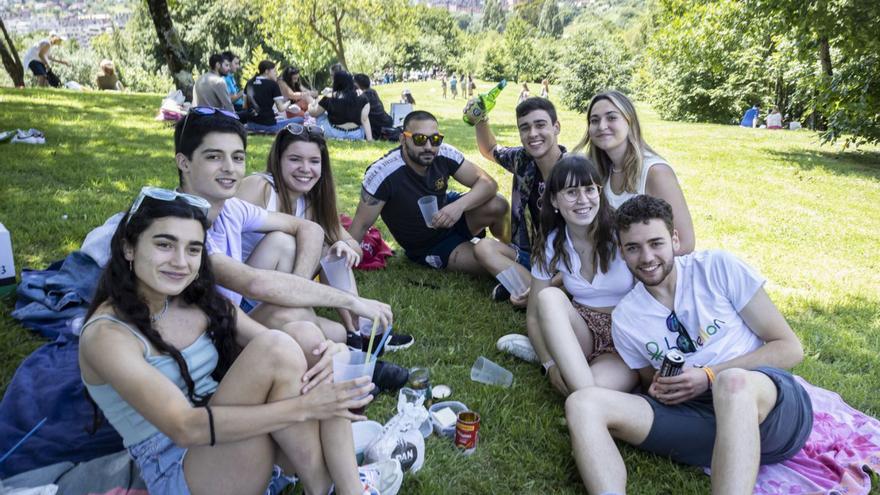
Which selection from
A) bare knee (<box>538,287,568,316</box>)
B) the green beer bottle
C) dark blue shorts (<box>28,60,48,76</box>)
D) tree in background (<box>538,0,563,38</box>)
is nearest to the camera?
bare knee (<box>538,287,568,316</box>)

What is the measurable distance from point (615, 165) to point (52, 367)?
373 centimetres

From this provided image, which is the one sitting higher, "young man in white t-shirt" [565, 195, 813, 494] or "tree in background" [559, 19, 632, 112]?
"tree in background" [559, 19, 632, 112]

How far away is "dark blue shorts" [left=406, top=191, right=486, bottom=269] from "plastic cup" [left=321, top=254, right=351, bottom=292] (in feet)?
5.16

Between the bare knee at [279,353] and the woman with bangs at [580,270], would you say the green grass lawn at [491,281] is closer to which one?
the woman with bangs at [580,270]

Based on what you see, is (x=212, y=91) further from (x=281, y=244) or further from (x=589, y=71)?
(x=589, y=71)

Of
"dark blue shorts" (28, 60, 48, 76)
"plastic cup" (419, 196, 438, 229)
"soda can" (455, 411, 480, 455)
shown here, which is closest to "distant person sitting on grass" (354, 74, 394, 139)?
"plastic cup" (419, 196, 438, 229)

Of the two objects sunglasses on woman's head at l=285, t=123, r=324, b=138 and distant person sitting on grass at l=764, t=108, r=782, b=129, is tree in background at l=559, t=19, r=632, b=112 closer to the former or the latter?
distant person sitting on grass at l=764, t=108, r=782, b=129

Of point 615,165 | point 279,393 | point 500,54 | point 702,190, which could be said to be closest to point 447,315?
point 615,165

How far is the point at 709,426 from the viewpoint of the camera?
2719 mm

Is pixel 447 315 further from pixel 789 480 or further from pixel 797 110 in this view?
pixel 797 110

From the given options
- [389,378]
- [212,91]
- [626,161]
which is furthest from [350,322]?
[212,91]

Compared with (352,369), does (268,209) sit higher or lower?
higher

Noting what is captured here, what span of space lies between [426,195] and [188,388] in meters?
3.05

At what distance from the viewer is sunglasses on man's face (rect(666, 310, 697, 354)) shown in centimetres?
298
